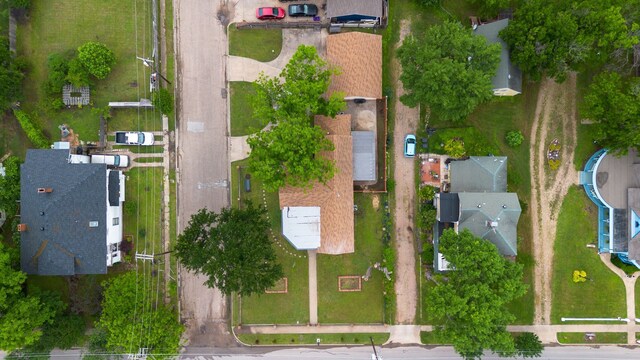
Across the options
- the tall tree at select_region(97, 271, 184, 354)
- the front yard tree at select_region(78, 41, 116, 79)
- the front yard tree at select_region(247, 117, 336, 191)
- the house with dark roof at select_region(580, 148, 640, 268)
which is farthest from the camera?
the house with dark roof at select_region(580, 148, 640, 268)

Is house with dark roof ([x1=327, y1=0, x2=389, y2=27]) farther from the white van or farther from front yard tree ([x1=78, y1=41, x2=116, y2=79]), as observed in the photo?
the white van

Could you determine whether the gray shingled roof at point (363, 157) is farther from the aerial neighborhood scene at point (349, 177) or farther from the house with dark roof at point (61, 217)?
the house with dark roof at point (61, 217)

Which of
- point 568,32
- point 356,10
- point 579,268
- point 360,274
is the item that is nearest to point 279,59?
point 356,10

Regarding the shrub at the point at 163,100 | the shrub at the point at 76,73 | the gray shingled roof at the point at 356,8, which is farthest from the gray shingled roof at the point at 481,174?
the shrub at the point at 76,73

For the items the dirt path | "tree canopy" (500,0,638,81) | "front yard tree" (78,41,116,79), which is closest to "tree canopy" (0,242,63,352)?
"front yard tree" (78,41,116,79)

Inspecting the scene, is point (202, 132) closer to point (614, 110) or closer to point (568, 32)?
point (568, 32)

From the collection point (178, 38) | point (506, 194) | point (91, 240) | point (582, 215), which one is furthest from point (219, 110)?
point (582, 215)

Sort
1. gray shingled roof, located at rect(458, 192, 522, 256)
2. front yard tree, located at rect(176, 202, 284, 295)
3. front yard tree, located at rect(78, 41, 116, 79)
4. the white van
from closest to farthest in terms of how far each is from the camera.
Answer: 1. front yard tree, located at rect(176, 202, 284, 295)
2. gray shingled roof, located at rect(458, 192, 522, 256)
3. front yard tree, located at rect(78, 41, 116, 79)
4. the white van
